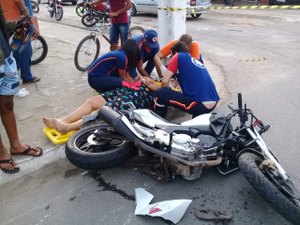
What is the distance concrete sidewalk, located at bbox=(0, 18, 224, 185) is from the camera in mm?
3876

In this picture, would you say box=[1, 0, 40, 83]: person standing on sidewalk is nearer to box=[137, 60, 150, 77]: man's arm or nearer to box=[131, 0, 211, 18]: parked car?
box=[137, 60, 150, 77]: man's arm

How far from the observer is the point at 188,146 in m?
3.21

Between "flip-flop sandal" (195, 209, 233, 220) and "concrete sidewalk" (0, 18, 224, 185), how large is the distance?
1851 mm

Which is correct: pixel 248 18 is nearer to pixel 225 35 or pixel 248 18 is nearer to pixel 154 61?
pixel 225 35

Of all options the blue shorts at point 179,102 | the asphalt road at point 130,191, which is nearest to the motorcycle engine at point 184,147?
the asphalt road at point 130,191

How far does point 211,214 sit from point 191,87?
1732 millimetres

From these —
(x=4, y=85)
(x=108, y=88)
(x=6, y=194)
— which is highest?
(x=4, y=85)

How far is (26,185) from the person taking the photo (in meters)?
3.51

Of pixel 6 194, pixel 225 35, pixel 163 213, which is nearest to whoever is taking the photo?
pixel 163 213

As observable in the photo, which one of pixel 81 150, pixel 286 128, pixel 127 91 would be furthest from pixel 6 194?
pixel 286 128

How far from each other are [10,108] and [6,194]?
0.88 metres

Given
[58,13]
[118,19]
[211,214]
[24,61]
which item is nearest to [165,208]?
[211,214]

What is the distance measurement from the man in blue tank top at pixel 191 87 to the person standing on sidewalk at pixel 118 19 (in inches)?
110

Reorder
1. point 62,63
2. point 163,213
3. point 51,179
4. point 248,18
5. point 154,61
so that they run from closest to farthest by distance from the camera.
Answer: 1. point 163,213
2. point 51,179
3. point 154,61
4. point 62,63
5. point 248,18
